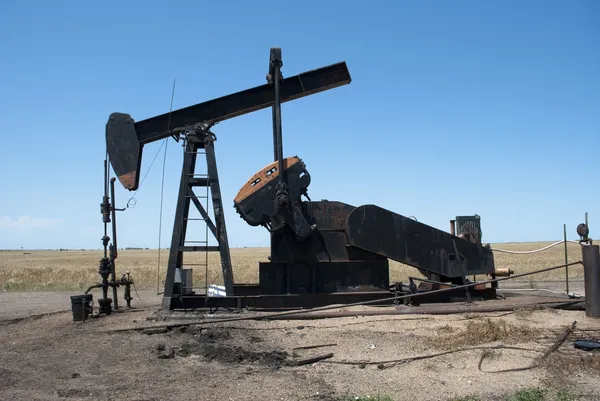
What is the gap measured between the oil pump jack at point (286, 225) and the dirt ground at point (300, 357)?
1046mm

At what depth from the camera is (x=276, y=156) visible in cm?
941

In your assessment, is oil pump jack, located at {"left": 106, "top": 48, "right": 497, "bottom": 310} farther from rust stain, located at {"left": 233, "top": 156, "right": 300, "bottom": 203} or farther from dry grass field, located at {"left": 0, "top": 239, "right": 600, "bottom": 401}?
dry grass field, located at {"left": 0, "top": 239, "right": 600, "bottom": 401}

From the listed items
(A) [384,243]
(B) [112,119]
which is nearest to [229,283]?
(A) [384,243]

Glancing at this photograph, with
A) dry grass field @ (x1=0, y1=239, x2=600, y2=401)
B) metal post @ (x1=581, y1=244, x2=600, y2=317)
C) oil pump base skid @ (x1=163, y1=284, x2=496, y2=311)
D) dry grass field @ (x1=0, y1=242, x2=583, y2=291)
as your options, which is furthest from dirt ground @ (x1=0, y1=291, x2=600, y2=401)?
dry grass field @ (x1=0, y1=242, x2=583, y2=291)

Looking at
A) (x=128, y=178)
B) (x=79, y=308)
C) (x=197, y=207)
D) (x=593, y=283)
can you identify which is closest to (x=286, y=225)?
(x=197, y=207)

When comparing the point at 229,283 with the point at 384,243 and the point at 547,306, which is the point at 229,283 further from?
the point at 547,306

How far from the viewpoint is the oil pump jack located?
874 centimetres

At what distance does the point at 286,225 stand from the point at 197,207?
1568mm

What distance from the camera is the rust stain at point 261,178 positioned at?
870 cm

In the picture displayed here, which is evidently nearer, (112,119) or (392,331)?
(392,331)

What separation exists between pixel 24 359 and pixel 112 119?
442 centimetres

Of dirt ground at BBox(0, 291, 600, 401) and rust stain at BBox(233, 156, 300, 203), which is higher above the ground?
rust stain at BBox(233, 156, 300, 203)

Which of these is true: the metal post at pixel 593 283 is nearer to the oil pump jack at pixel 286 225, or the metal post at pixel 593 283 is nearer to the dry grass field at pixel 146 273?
the oil pump jack at pixel 286 225

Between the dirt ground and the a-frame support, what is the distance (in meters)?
0.94
